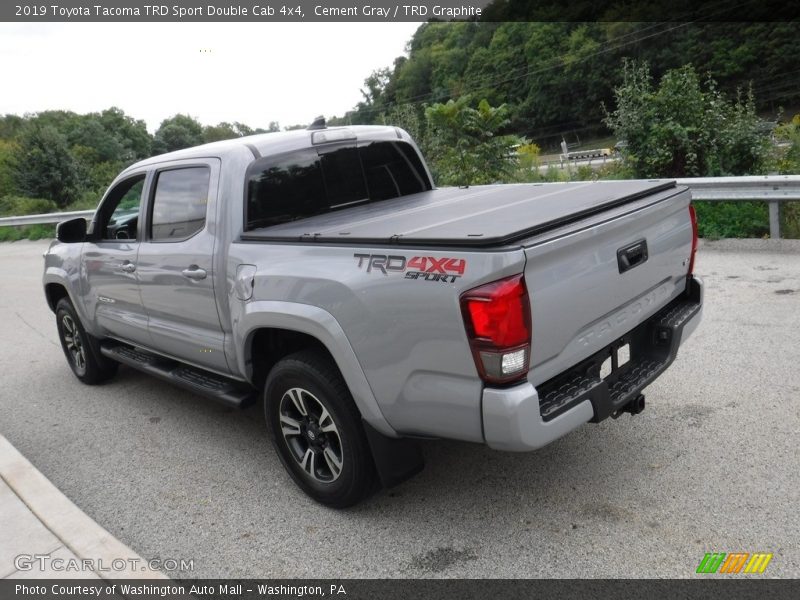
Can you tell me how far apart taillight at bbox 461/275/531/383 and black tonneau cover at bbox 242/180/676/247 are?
20 cm

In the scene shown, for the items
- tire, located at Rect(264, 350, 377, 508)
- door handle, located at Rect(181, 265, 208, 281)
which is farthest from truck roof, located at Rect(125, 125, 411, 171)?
tire, located at Rect(264, 350, 377, 508)

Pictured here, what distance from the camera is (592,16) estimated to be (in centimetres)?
8619

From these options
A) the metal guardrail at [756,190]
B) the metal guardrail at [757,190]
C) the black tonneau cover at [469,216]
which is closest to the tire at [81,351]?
the black tonneau cover at [469,216]

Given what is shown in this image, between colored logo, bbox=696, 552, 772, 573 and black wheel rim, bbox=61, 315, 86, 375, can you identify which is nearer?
colored logo, bbox=696, 552, 772, 573

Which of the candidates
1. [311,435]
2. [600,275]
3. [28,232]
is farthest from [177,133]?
[600,275]

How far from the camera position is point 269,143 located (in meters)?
4.24

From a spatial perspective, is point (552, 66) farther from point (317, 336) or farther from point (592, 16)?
point (317, 336)

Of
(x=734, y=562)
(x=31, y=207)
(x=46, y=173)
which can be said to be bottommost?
(x=734, y=562)

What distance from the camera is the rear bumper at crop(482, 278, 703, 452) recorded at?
270 centimetres

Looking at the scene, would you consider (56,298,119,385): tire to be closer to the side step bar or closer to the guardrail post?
the side step bar

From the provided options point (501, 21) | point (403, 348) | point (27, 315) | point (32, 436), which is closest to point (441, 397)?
point (403, 348)

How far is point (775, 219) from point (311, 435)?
6926mm

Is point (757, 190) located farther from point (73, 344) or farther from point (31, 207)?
point (31, 207)

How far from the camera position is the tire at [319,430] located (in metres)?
3.32
